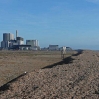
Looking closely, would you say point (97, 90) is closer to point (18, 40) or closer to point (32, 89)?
point (32, 89)

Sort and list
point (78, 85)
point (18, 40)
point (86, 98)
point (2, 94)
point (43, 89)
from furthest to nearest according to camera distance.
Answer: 1. point (18, 40)
2. point (78, 85)
3. point (43, 89)
4. point (2, 94)
5. point (86, 98)

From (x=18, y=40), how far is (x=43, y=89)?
176999 millimetres

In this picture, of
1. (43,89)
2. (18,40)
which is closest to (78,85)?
(43,89)

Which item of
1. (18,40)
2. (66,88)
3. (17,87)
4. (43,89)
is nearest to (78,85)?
(66,88)

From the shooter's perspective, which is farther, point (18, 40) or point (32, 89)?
point (18, 40)

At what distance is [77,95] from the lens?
11.2 meters

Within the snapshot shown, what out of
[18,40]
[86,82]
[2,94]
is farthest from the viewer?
[18,40]

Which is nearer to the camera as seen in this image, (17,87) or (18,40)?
(17,87)

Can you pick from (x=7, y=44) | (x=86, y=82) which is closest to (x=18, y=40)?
(x=7, y=44)

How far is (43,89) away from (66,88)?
1.08m

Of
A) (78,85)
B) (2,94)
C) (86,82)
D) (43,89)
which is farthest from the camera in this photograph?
(86,82)

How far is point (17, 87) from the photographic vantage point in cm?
1330

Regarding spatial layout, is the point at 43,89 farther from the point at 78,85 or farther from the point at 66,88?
the point at 78,85

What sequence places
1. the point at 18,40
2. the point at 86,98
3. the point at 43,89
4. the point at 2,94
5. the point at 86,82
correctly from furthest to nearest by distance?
the point at 18,40 → the point at 86,82 → the point at 43,89 → the point at 2,94 → the point at 86,98
